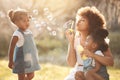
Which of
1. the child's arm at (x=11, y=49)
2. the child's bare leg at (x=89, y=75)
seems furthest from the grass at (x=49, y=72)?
the child's bare leg at (x=89, y=75)

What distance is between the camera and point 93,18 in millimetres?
2547

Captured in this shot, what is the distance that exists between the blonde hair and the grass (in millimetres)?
347

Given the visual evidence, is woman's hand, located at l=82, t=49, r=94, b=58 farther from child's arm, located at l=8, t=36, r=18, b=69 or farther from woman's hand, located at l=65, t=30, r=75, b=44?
child's arm, located at l=8, t=36, r=18, b=69

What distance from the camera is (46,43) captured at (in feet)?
9.32

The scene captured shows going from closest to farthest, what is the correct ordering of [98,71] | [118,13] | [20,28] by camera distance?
[98,71] < [20,28] < [118,13]

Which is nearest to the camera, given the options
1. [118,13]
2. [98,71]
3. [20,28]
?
[98,71]

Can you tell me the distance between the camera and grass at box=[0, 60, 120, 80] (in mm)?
2775

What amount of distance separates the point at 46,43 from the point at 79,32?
31 centimetres

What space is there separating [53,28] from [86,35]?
0.34 m

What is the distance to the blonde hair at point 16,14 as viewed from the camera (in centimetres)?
263

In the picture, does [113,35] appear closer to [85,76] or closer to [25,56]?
[85,76]

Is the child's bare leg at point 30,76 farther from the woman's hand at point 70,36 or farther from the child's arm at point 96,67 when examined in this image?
the child's arm at point 96,67

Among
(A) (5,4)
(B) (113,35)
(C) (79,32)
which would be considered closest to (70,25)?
(C) (79,32)

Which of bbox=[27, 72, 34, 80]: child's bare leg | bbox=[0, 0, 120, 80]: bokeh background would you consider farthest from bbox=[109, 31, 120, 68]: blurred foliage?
bbox=[27, 72, 34, 80]: child's bare leg
